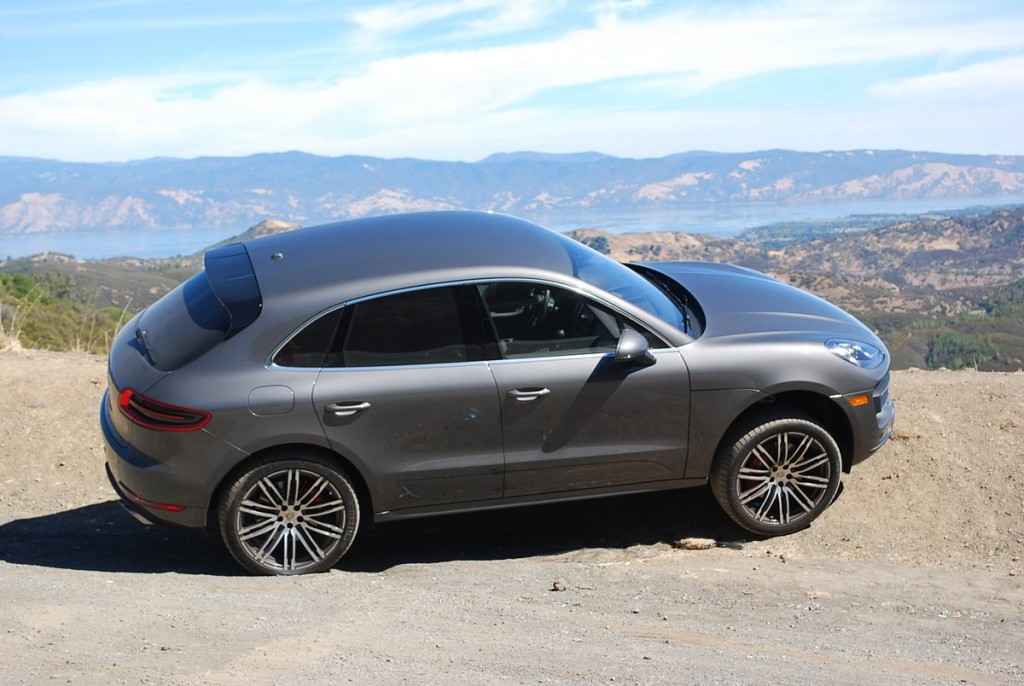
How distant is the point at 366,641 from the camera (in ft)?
13.3

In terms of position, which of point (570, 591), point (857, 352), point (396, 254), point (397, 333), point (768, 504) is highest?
point (396, 254)

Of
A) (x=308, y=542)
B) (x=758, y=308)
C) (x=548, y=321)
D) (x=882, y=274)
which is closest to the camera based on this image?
(x=308, y=542)

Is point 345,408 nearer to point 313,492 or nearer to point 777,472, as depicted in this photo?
point 313,492

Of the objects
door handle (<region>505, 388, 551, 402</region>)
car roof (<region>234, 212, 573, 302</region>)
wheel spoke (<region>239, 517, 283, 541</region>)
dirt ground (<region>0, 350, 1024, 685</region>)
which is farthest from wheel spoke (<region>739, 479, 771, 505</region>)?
wheel spoke (<region>239, 517, 283, 541</region>)

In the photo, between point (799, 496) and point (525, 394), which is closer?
point (525, 394)

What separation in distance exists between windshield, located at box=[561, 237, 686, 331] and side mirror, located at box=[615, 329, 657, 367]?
1.09 feet

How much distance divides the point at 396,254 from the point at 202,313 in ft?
3.55

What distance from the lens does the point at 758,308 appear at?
570 centimetres

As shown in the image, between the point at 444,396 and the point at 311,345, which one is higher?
the point at 311,345

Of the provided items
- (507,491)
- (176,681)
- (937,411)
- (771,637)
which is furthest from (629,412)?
(937,411)

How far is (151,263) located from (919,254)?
81.6 meters

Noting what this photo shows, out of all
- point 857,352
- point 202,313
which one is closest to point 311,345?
point 202,313

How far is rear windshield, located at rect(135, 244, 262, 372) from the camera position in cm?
482

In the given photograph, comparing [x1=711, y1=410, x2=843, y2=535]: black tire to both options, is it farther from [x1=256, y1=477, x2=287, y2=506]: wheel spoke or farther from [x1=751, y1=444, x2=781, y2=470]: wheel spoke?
[x1=256, y1=477, x2=287, y2=506]: wheel spoke
